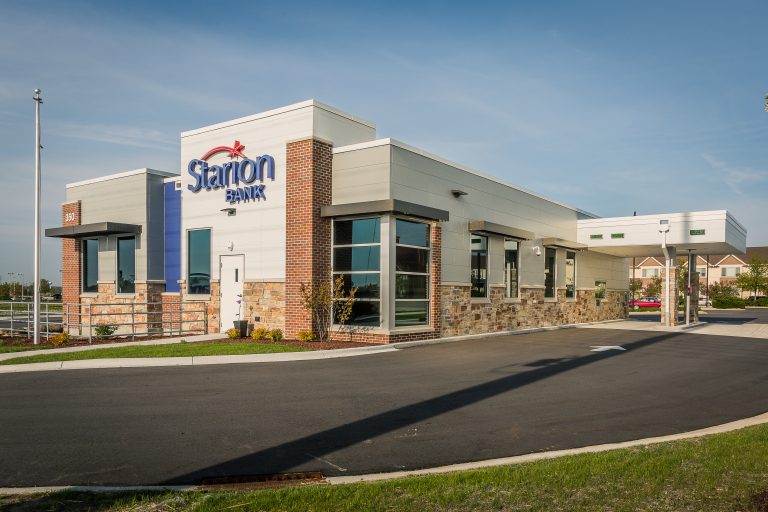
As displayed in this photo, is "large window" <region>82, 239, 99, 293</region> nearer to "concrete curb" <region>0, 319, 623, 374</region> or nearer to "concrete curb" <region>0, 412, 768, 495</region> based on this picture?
"concrete curb" <region>0, 319, 623, 374</region>

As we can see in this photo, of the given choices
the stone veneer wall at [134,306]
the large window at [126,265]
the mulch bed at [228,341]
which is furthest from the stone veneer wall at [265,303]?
the large window at [126,265]

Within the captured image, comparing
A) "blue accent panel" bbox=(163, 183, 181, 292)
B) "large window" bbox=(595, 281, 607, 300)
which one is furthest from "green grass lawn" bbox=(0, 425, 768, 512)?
"large window" bbox=(595, 281, 607, 300)

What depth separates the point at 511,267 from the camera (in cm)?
2302

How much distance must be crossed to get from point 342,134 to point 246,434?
1249 centimetres

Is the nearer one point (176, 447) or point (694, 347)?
point (176, 447)

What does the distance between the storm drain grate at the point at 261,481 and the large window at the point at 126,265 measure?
19.0 meters

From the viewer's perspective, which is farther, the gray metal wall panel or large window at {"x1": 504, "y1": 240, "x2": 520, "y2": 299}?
large window at {"x1": 504, "y1": 240, "x2": 520, "y2": 299}

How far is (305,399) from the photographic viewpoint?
902 centimetres

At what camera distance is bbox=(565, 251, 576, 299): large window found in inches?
1103

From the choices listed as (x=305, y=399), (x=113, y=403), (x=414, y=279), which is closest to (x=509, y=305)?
(x=414, y=279)

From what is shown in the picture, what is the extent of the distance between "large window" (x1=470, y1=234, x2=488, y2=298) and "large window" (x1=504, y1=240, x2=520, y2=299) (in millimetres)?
1722

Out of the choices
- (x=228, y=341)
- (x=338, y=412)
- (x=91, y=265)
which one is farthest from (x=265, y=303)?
(x=91, y=265)

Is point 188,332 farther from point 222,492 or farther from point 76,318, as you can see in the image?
point 222,492

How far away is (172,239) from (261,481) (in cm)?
1773
